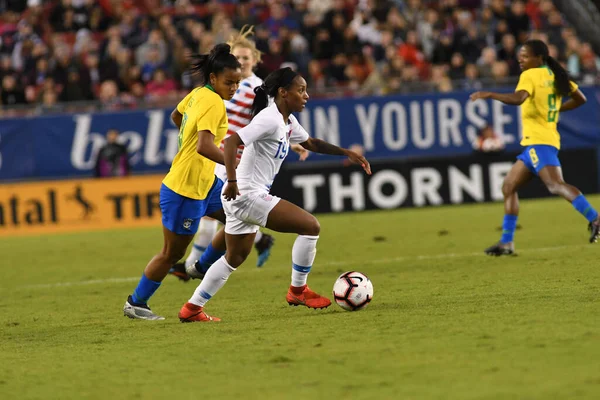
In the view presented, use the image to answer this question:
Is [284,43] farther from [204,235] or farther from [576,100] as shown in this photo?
[204,235]

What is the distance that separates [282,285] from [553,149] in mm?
3318

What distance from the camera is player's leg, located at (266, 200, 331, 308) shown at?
8070mm

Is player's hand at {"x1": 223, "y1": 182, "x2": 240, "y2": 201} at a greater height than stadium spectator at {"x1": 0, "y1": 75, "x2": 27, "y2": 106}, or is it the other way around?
stadium spectator at {"x1": 0, "y1": 75, "x2": 27, "y2": 106}

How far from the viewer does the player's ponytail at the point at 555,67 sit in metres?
11.4

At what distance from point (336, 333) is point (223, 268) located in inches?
49.7

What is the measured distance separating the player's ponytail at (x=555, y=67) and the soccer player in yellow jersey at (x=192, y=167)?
4265 mm

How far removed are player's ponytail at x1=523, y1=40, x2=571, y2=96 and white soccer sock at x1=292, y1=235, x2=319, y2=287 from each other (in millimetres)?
4255

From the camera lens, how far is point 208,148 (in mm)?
7840

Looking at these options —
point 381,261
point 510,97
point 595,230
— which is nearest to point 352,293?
point 510,97

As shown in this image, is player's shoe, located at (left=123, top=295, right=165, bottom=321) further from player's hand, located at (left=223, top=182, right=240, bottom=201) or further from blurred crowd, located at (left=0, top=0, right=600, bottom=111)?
blurred crowd, located at (left=0, top=0, right=600, bottom=111)

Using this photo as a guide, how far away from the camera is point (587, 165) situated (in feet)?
66.1

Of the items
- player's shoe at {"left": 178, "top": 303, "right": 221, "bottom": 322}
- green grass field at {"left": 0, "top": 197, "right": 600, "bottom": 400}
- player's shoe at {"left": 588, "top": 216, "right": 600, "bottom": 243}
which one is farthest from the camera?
player's shoe at {"left": 588, "top": 216, "right": 600, "bottom": 243}

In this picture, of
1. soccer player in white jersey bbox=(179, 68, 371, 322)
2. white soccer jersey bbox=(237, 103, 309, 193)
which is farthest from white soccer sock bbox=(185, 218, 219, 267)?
white soccer jersey bbox=(237, 103, 309, 193)

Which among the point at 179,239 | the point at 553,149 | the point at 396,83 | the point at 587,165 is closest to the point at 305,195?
the point at 396,83
